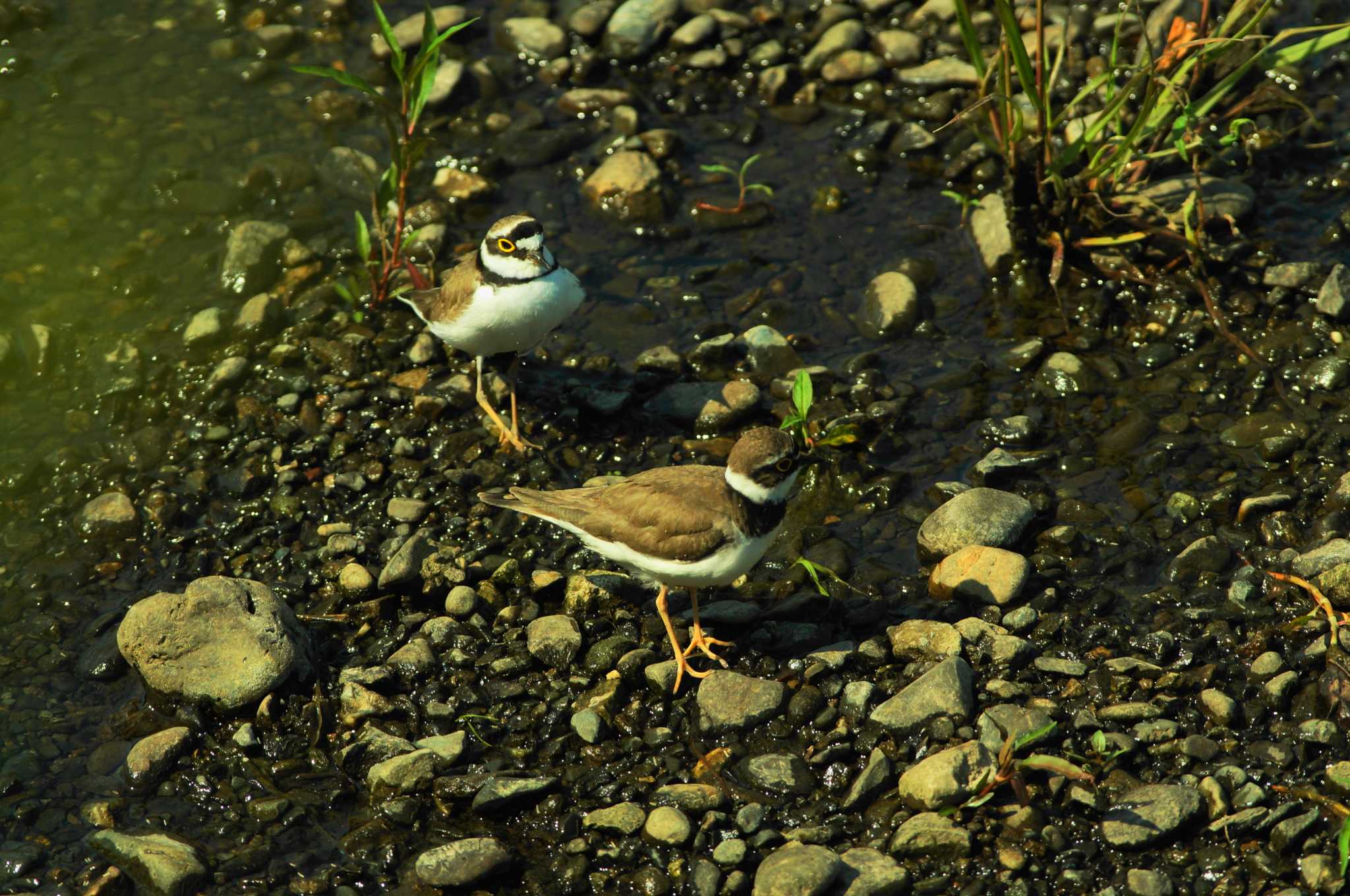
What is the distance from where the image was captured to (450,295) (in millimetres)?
8289

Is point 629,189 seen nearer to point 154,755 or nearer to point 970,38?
point 970,38

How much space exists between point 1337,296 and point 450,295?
19.6ft

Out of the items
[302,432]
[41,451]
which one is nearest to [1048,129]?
[302,432]

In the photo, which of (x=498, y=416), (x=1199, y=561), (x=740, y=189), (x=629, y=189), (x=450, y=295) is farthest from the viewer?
(x=740, y=189)

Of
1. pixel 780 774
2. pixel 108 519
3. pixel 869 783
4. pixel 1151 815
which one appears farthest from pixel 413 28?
pixel 1151 815

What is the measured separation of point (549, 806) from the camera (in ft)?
19.9

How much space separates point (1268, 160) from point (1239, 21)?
1418 millimetres

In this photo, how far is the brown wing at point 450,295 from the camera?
8.14m

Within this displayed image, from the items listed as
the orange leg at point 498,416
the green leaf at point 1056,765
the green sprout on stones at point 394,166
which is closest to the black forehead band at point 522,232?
the orange leg at point 498,416

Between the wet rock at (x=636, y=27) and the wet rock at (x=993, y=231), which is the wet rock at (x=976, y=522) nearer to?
the wet rock at (x=993, y=231)

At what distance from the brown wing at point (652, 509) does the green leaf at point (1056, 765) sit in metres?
1.89

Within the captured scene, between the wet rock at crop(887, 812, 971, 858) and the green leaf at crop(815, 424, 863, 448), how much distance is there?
2.84 metres

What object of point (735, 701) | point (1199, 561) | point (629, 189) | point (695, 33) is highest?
point (695, 33)

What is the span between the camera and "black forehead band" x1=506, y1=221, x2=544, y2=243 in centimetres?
812
